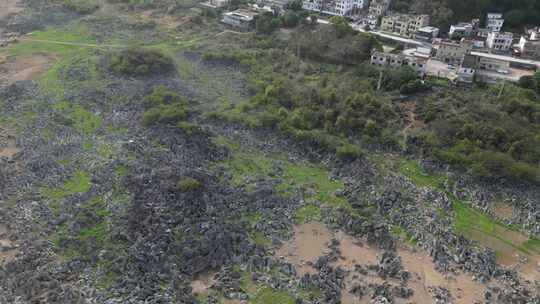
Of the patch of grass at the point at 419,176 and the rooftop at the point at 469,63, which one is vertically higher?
the rooftop at the point at 469,63

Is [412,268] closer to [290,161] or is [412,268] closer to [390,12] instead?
[290,161]

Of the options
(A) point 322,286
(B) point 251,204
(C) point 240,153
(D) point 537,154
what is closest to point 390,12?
(D) point 537,154

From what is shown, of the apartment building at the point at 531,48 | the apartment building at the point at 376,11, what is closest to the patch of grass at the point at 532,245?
the apartment building at the point at 531,48

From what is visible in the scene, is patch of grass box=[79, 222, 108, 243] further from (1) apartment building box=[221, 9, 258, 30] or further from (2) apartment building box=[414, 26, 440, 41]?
(2) apartment building box=[414, 26, 440, 41]

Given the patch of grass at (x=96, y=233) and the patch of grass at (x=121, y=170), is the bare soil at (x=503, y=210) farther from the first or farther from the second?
the patch of grass at (x=121, y=170)

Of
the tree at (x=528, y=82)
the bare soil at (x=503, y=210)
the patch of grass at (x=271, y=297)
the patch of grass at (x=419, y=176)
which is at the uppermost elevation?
the tree at (x=528, y=82)

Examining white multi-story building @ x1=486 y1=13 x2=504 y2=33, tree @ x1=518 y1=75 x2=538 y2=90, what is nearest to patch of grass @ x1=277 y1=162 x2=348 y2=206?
tree @ x1=518 y1=75 x2=538 y2=90

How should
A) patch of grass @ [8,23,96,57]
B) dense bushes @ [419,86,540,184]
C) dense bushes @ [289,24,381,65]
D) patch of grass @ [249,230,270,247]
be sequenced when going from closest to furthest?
patch of grass @ [249,230,270,247]
dense bushes @ [419,86,540,184]
dense bushes @ [289,24,381,65]
patch of grass @ [8,23,96,57]
